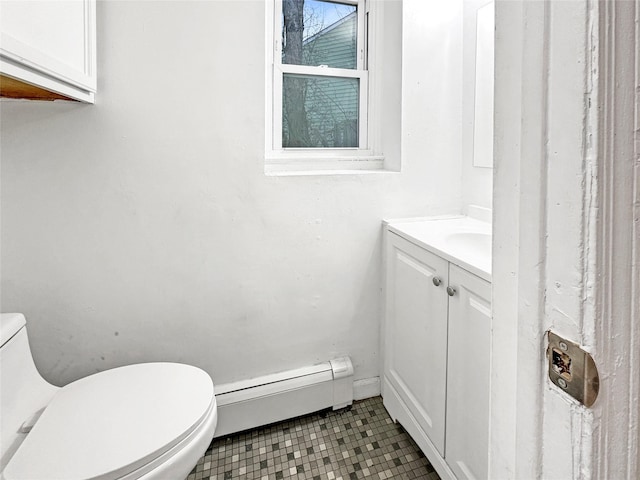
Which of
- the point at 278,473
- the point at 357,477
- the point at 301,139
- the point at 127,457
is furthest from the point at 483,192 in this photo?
the point at 127,457

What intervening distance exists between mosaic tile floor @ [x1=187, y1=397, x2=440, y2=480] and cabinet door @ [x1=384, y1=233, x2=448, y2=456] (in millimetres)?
149

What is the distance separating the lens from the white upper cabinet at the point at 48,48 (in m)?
0.78

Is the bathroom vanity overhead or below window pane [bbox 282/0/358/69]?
below

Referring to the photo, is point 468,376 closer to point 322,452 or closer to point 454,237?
point 454,237

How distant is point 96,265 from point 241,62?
2.92ft

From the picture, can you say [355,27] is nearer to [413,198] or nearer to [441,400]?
[413,198]

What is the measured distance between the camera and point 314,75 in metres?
1.80

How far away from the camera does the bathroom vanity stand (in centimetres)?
107

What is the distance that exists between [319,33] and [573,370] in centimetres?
185

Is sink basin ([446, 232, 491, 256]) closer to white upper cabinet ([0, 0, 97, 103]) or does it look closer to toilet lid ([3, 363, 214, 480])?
toilet lid ([3, 363, 214, 480])

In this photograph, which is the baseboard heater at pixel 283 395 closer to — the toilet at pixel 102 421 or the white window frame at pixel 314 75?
the toilet at pixel 102 421

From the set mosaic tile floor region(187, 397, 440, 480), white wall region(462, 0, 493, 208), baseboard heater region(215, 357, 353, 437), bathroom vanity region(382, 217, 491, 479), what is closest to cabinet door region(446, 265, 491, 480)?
bathroom vanity region(382, 217, 491, 479)

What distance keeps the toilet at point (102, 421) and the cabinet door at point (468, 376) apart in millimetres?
726

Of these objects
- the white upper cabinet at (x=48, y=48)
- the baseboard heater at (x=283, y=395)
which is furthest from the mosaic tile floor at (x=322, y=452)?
the white upper cabinet at (x=48, y=48)
